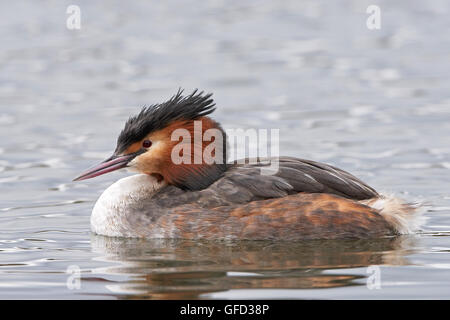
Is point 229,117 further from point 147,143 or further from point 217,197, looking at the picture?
point 217,197

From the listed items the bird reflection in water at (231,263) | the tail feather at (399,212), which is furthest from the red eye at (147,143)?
the tail feather at (399,212)

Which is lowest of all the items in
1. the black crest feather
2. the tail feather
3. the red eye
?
the tail feather

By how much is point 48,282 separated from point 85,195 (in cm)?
352

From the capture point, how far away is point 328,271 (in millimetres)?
9570

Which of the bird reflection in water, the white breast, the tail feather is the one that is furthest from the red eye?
the tail feather

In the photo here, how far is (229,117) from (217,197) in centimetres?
531

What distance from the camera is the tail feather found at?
10.9 metres

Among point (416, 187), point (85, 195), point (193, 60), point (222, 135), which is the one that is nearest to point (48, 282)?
point (222, 135)

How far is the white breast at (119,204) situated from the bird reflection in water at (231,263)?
100 millimetres

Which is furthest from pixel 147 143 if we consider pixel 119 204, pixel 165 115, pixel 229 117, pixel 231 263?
pixel 229 117

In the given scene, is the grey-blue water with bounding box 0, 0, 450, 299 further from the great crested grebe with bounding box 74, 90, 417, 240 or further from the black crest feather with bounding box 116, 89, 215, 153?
the black crest feather with bounding box 116, 89, 215, 153

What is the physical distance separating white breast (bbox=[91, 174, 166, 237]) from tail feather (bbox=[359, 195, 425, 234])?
2.14 meters

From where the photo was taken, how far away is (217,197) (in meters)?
10.9

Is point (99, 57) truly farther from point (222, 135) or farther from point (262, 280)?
point (262, 280)
